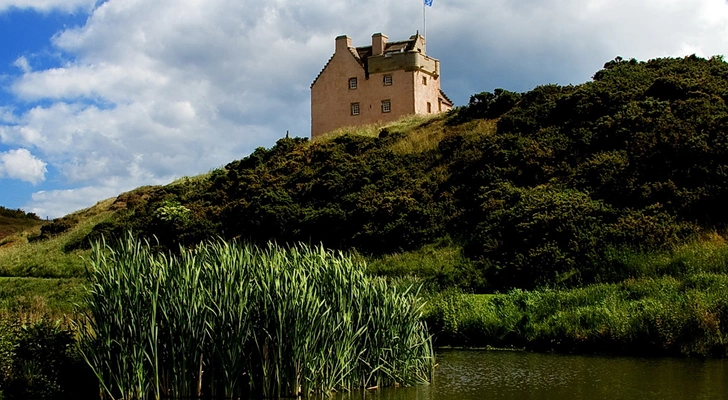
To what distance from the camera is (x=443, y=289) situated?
2795cm

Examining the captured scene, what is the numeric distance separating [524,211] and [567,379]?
16786 millimetres

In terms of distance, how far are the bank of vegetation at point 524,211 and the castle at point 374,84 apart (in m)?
5.69

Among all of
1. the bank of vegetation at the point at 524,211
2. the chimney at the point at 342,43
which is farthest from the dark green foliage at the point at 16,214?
the chimney at the point at 342,43

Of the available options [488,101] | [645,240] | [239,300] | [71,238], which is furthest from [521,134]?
[239,300]

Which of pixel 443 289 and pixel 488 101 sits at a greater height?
pixel 488 101

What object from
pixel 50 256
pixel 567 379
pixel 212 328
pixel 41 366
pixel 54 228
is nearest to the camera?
pixel 212 328

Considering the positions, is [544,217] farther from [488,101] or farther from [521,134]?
[488,101]

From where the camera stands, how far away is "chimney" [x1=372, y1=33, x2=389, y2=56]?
62.1 meters

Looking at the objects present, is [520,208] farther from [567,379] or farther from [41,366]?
[41,366]

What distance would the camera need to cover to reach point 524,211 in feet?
108

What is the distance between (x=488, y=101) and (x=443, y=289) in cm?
2304

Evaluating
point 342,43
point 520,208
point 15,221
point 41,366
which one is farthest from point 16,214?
point 41,366

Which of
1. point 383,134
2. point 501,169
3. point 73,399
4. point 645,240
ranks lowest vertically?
point 73,399

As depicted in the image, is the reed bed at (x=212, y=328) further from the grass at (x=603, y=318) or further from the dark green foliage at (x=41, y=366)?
the grass at (x=603, y=318)
